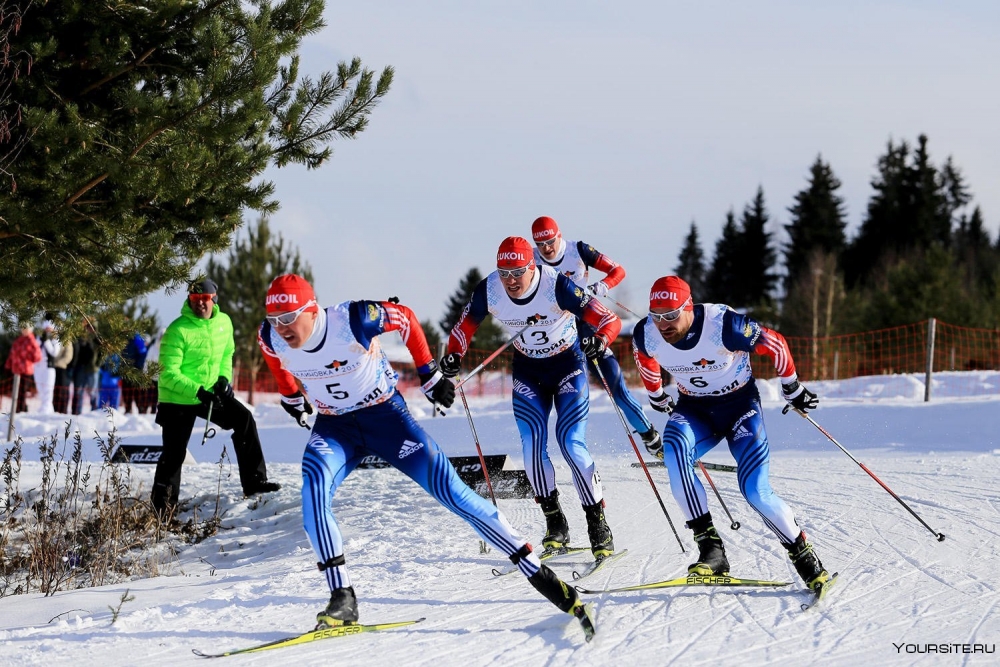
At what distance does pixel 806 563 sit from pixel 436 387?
235 centimetres

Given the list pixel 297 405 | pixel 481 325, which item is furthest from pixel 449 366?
pixel 481 325

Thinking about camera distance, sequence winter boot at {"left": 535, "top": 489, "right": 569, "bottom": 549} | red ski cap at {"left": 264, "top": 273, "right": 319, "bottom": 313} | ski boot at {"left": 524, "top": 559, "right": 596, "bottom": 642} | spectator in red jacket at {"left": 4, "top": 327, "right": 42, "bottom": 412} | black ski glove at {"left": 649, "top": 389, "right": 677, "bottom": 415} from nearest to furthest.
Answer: ski boot at {"left": 524, "top": 559, "right": 596, "bottom": 642} → red ski cap at {"left": 264, "top": 273, "right": 319, "bottom": 313} → black ski glove at {"left": 649, "top": 389, "right": 677, "bottom": 415} → winter boot at {"left": 535, "top": 489, "right": 569, "bottom": 549} → spectator in red jacket at {"left": 4, "top": 327, "right": 42, "bottom": 412}

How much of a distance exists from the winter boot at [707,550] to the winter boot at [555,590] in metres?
1.15

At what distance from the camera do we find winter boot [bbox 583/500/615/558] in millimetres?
6719

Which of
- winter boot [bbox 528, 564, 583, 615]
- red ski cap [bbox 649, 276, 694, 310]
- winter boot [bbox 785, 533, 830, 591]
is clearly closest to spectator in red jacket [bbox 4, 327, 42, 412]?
red ski cap [bbox 649, 276, 694, 310]

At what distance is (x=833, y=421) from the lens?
48.0ft

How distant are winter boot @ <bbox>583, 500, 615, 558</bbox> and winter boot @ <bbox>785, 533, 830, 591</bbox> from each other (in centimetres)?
137

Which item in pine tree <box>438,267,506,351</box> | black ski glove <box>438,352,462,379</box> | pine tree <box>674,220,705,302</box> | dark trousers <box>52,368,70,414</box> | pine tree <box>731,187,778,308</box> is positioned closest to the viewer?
black ski glove <box>438,352,462,379</box>

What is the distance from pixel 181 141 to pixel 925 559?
5.88 meters

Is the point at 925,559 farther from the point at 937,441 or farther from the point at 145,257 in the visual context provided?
the point at 937,441

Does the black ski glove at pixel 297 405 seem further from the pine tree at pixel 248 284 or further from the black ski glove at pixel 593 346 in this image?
the pine tree at pixel 248 284

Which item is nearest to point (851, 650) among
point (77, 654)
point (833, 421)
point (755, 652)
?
point (755, 652)

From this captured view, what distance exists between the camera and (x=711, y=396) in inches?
242

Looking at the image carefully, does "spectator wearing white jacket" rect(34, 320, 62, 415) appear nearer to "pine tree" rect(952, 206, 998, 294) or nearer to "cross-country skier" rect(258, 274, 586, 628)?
"cross-country skier" rect(258, 274, 586, 628)
